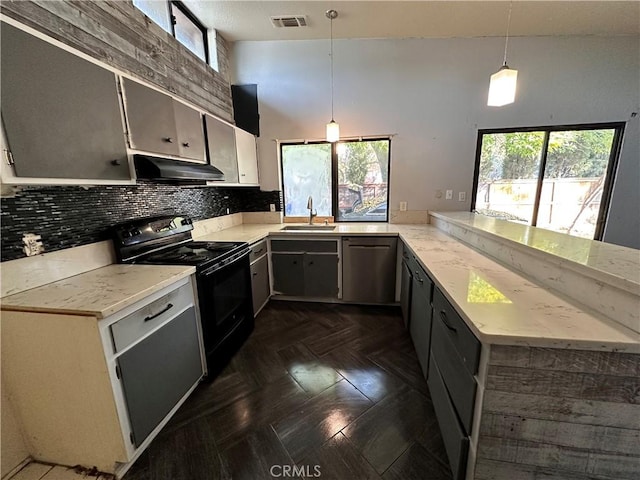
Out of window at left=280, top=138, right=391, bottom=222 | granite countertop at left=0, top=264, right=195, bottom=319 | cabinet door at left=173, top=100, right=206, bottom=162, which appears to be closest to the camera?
granite countertop at left=0, top=264, right=195, bottom=319

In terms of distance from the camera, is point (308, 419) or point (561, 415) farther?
point (308, 419)

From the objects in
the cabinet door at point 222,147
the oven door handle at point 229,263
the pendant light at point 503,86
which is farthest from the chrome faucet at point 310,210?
the pendant light at point 503,86

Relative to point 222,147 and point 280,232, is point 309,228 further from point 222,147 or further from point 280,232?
point 222,147

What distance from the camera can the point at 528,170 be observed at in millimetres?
3164

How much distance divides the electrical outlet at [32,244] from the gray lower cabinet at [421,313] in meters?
2.18

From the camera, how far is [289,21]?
266cm

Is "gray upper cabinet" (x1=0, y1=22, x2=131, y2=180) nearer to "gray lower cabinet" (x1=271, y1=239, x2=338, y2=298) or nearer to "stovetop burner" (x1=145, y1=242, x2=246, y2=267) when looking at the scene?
"stovetop burner" (x1=145, y1=242, x2=246, y2=267)

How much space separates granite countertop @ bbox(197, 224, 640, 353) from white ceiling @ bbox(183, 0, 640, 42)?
2.35 m

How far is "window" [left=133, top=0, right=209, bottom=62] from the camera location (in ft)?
7.08

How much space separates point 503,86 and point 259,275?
2621 mm

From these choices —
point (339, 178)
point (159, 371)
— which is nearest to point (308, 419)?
point (159, 371)

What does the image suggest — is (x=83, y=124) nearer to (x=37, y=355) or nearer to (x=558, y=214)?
(x=37, y=355)

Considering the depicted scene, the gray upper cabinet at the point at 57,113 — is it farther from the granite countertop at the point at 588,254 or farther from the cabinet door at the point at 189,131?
the granite countertop at the point at 588,254

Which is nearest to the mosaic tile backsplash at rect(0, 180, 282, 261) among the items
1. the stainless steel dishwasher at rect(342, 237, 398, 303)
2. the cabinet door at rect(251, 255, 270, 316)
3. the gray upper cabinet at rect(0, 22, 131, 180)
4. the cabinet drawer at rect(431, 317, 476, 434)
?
the gray upper cabinet at rect(0, 22, 131, 180)
